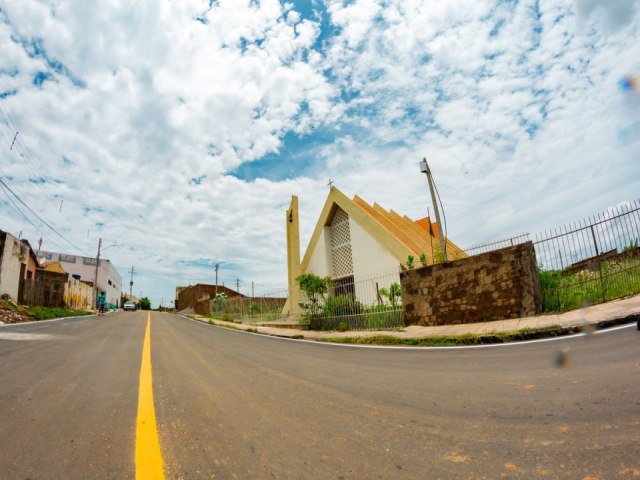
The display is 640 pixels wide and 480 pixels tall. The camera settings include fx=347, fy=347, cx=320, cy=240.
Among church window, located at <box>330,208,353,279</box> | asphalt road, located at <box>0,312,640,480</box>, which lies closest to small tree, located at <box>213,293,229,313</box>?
church window, located at <box>330,208,353,279</box>

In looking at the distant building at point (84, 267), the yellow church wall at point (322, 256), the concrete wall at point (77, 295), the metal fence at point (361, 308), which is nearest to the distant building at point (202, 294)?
the concrete wall at point (77, 295)

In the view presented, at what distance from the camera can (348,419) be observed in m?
2.76

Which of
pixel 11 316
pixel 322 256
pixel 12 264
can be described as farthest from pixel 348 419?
pixel 12 264

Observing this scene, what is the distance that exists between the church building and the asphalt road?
47.9 ft

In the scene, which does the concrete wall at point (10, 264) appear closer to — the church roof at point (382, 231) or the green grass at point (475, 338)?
the church roof at point (382, 231)

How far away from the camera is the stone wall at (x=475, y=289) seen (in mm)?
9391

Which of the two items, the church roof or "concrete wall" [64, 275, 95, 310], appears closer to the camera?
the church roof

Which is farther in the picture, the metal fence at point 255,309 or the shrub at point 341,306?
the metal fence at point 255,309

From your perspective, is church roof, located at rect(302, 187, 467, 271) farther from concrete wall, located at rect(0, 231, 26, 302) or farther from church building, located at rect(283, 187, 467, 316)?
concrete wall, located at rect(0, 231, 26, 302)

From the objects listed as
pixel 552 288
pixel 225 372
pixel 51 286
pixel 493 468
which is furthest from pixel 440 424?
pixel 51 286

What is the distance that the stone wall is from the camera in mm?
9391

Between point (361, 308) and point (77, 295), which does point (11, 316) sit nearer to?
point (361, 308)

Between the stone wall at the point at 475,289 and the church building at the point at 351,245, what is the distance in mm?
7064

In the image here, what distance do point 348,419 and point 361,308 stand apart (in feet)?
36.3
